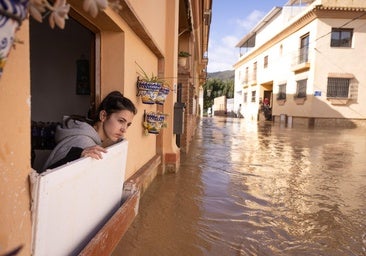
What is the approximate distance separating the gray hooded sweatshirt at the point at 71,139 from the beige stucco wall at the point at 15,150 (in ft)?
1.72

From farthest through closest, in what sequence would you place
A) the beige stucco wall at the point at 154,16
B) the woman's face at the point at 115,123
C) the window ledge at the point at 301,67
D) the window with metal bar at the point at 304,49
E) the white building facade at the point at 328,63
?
the window with metal bar at the point at 304,49, the window ledge at the point at 301,67, the white building facade at the point at 328,63, the beige stucco wall at the point at 154,16, the woman's face at the point at 115,123

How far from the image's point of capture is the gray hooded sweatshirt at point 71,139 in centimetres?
178

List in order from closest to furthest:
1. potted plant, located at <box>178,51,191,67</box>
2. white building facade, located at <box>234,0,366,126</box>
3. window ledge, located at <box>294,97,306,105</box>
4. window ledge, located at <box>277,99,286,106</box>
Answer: potted plant, located at <box>178,51,191,67</box> → white building facade, located at <box>234,0,366,126</box> → window ledge, located at <box>294,97,306,105</box> → window ledge, located at <box>277,99,286,106</box>

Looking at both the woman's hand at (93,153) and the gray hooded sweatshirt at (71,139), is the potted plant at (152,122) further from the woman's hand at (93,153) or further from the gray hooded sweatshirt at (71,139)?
the woman's hand at (93,153)

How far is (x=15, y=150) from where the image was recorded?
1.17m

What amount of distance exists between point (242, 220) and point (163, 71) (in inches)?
104

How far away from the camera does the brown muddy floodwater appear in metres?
2.54

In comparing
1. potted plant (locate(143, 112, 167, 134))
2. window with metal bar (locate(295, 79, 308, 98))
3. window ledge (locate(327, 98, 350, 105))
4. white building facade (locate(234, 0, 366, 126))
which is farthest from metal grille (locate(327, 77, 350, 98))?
potted plant (locate(143, 112, 167, 134))

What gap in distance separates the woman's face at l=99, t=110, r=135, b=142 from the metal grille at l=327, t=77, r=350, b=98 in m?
17.7

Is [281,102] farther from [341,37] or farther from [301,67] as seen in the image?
[341,37]

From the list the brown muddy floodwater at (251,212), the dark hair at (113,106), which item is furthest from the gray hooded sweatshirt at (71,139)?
the brown muddy floodwater at (251,212)

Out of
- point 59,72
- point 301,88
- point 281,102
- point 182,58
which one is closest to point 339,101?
point 301,88

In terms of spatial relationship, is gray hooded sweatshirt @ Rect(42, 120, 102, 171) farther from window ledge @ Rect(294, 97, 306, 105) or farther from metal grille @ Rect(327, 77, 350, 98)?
window ledge @ Rect(294, 97, 306, 105)

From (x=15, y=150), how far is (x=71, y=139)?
26.3 inches
